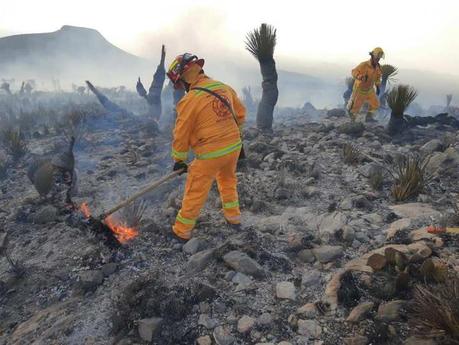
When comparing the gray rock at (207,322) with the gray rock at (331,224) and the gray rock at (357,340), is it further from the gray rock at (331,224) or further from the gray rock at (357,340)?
the gray rock at (331,224)

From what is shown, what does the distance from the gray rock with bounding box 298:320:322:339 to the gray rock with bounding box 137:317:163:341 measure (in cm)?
96

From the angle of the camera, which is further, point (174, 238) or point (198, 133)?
point (174, 238)

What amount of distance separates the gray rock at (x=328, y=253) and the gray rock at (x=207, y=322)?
3.72 feet

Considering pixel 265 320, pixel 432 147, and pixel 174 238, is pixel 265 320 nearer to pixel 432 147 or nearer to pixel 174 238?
pixel 174 238

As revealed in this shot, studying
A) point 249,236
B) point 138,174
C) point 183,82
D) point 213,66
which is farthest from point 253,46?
point 213,66

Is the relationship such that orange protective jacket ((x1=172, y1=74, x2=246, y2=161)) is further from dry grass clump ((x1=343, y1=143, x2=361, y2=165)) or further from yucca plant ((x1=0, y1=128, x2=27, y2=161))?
yucca plant ((x1=0, y1=128, x2=27, y2=161))

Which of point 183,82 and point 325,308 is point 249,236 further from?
point 183,82

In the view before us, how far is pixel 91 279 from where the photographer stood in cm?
306

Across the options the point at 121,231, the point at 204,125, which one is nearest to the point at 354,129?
the point at 204,125

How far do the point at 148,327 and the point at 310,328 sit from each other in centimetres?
109

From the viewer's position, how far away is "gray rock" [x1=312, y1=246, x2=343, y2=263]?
3137mm

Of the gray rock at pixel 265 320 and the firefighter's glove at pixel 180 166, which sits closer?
the gray rock at pixel 265 320

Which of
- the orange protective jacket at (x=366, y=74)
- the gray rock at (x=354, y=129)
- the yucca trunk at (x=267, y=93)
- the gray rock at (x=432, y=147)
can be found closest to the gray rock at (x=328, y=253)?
the gray rock at (x=432, y=147)

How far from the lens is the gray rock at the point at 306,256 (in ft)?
10.5
